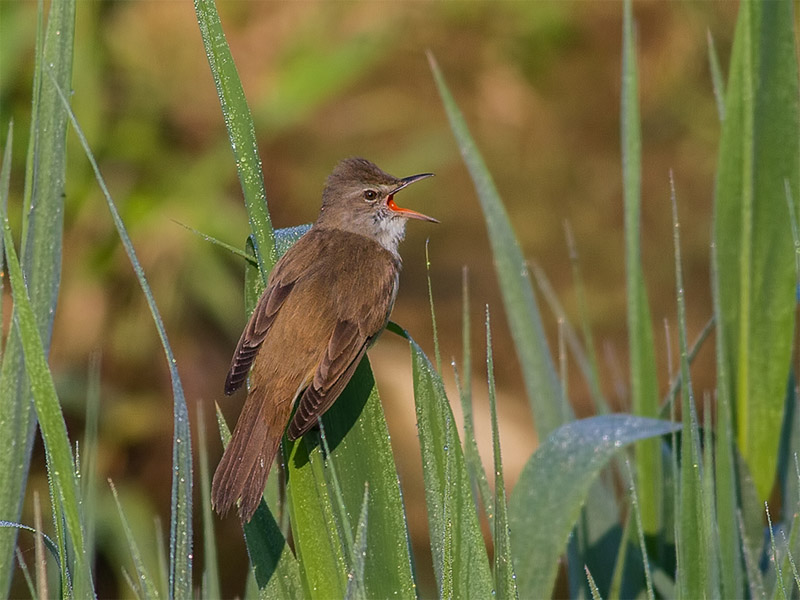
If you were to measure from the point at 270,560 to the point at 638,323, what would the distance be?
1191 mm

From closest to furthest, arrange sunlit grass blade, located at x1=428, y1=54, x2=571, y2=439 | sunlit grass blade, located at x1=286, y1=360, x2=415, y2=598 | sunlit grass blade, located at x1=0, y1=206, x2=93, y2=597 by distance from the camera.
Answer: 1. sunlit grass blade, located at x1=0, y1=206, x2=93, y2=597
2. sunlit grass blade, located at x1=286, y1=360, x2=415, y2=598
3. sunlit grass blade, located at x1=428, y1=54, x2=571, y2=439

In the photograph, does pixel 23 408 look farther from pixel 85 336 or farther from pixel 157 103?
pixel 157 103

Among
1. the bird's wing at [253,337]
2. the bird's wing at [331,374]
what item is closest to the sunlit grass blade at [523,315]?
the bird's wing at [331,374]

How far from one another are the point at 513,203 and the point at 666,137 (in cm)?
128

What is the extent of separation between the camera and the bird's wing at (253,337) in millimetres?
2570

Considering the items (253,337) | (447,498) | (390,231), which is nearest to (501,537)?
(447,498)

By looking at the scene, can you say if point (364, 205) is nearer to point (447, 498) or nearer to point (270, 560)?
point (270, 560)

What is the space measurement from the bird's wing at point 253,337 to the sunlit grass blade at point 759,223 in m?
1.15

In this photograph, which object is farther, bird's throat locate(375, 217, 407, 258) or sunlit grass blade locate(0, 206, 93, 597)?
bird's throat locate(375, 217, 407, 258)

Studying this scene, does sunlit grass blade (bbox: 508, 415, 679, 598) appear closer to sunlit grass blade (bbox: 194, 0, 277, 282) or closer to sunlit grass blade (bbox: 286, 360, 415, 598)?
sunlit grass blade (bbox: 286, 360, 415, 598)

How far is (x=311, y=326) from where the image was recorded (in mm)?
2689

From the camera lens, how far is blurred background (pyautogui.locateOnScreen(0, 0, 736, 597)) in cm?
617

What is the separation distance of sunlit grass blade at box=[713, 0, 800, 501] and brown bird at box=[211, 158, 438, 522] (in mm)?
838

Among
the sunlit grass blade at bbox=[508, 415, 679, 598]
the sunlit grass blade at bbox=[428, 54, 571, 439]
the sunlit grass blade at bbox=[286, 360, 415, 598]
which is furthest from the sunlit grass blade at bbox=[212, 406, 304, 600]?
the sunlit grass blade at bbox=[428, 54, 571, 439]
